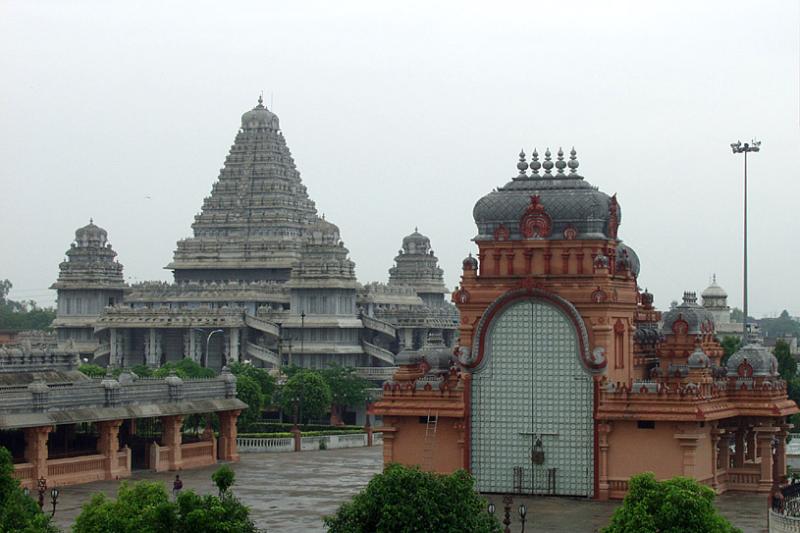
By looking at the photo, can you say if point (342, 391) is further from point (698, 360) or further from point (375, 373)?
point (698, 360)

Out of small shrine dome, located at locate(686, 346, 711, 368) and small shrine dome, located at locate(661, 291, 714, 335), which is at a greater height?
small shrine dome, located at locate(661, 291, 714, 335)

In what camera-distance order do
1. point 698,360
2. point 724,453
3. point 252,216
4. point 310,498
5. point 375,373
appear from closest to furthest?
point 698,360 < point 310,498 < point 724,453 < point 375,373 < point 252,216

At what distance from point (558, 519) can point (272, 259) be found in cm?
8285

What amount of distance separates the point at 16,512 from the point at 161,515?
9.90 feet

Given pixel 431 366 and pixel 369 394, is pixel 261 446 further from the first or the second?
pixel 369 394

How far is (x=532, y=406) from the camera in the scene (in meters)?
51.8

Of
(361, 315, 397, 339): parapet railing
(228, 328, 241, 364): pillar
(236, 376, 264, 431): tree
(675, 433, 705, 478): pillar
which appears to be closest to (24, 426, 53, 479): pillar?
(675, 433, 705, 478): pillar

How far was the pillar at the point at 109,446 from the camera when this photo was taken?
58.7 m

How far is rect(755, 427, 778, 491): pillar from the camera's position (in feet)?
175

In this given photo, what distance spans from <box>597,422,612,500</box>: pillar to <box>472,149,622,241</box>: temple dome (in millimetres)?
5532

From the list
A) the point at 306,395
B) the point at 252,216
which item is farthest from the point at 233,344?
the point at 306,395

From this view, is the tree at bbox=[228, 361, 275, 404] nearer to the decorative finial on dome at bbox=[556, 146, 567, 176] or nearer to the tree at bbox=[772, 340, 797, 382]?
the tree at bbox=[772, 340, 797, 382]

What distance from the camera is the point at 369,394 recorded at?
10031cm

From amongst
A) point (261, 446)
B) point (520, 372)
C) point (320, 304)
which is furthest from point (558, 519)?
point (320, 304)
